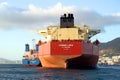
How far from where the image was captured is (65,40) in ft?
270

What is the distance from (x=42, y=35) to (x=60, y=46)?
1733 cm

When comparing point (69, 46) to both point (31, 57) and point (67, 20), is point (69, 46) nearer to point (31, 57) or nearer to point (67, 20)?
point (67, 20)

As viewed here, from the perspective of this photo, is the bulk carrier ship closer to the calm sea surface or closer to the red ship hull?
the red ship hull

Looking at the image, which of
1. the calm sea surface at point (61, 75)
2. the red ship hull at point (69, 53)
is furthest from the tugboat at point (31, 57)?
the calm sea surface at point (61, 75)

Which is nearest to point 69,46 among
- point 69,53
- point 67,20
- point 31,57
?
point 69,53

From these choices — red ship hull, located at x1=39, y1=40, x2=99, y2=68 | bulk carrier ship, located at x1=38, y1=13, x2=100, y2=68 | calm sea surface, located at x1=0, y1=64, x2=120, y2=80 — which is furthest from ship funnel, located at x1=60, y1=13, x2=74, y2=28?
calm sea surface, located at x1=0, y1=64, x2=120, y2=80

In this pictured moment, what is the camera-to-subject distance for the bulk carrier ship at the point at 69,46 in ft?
263

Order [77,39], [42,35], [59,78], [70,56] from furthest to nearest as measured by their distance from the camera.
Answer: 1. [42,35]
2. [77,39]
3. [70,56]
4. [59,78]

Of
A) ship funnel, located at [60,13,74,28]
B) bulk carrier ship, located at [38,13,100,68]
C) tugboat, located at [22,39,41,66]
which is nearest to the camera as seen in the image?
bulk carrier ship, located at [38,13,100,68]

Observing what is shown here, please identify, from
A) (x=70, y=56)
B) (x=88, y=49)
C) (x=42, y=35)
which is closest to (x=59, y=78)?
(x=70, y=56)

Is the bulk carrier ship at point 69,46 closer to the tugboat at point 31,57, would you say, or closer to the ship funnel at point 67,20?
the ship funnel at point 67,20

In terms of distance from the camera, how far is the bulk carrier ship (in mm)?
80125

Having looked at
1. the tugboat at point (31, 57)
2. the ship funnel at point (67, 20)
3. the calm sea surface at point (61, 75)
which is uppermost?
the ship funnel at point (67, 20)

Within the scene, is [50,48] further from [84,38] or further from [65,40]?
[84,38]
